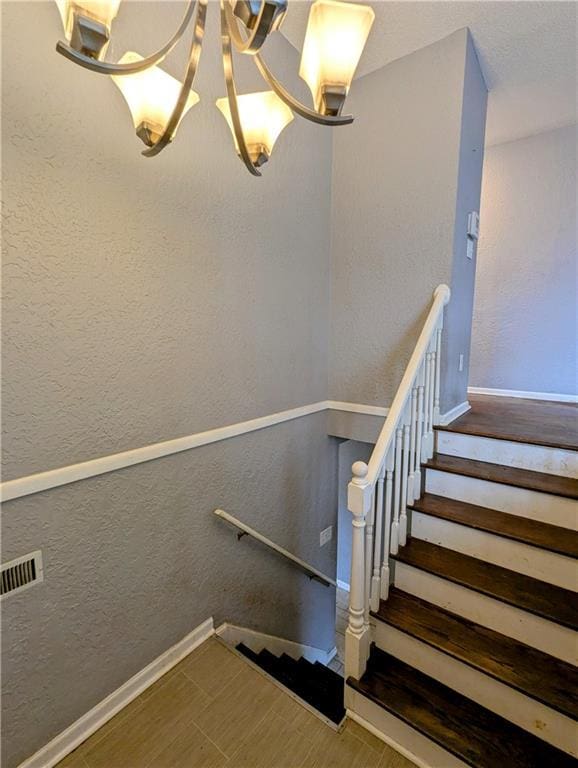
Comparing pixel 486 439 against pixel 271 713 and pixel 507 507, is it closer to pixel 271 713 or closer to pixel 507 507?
pixel 507 507

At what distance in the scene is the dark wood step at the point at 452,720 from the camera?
135 centimetres

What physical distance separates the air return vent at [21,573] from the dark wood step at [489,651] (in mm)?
1456

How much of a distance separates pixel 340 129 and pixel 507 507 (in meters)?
2.62

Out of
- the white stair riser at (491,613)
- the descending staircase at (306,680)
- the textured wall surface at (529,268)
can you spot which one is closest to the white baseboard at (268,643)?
the descending staircase at (306,680)

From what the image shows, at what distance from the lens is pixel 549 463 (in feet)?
6.50

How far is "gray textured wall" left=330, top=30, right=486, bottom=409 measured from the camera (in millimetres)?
2242

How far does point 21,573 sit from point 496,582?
1942 millimetres

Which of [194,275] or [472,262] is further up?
[472,262]

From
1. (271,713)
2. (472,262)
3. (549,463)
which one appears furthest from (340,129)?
(271,713)

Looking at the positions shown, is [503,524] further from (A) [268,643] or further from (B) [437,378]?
(A) [268,643]

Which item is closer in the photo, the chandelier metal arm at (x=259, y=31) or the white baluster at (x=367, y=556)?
the chandelier metal arm at (x=259, y=31)

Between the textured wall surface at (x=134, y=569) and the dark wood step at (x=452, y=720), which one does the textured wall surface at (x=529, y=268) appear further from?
the dark wood step at (x=452, y=720)

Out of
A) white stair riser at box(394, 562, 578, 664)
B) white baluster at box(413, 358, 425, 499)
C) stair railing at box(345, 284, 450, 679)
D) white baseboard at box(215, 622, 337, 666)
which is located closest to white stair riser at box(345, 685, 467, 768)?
stair railing at box(345, 284, 450, 679)

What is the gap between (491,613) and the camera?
166 centimetres
